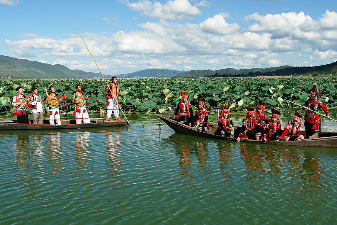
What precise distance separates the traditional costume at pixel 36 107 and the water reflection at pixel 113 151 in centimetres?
445

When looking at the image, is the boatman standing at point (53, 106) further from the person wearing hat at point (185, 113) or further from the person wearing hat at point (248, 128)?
the person wearing hat at point (248, 128)

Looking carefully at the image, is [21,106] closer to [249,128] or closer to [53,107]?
[53,107]

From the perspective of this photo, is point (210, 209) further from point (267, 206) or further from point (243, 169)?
point (243, 169)

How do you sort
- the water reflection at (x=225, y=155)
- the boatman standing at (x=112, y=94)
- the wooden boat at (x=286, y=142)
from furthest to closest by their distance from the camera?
the boatman standing at (x=112, y=94), the wooden boat at (x=286, y=142), the water reflection at (x=225, y=155)

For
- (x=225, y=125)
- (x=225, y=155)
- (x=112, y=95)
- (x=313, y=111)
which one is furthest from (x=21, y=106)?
(x=313, y=111)

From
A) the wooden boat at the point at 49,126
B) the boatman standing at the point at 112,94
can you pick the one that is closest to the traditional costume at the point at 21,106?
the wooden boat at the point at 49,126

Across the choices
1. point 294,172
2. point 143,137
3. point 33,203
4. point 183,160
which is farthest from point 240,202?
point 143,137

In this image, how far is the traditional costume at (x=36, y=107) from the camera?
1766 centimetres

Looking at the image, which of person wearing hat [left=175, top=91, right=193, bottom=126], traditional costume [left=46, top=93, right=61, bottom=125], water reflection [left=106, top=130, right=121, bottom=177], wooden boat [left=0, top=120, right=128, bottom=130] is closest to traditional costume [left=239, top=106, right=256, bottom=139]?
person wearing hat [left=175, top=91, right=193, bottom=126]

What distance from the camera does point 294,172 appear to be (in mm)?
9672

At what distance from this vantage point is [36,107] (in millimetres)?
18047

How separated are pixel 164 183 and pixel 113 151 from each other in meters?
4.31

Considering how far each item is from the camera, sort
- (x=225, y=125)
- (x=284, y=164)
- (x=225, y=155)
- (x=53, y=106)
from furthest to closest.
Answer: (x=53, y=106)
(x=225, y=125)
(x=225, y=155)
(x=284, y=164)

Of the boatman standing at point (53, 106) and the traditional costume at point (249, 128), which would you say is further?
the boatman standing at point (53, 106)
